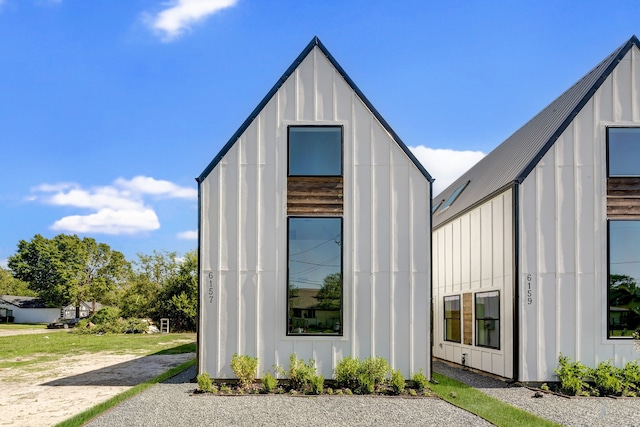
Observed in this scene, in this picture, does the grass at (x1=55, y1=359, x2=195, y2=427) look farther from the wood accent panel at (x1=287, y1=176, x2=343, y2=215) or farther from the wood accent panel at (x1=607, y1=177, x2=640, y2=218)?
the wood accent panel at (x1=607, y1=177, x2=640, y2=218)

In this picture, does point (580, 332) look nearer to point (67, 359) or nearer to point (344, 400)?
point (344, 400)

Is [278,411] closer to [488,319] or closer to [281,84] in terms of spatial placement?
[488,319]

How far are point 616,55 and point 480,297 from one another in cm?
673

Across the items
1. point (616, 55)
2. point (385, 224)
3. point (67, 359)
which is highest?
point (616, 55)

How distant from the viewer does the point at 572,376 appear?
11875 mm

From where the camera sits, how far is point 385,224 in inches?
496

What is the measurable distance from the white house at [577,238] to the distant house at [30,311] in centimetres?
6202

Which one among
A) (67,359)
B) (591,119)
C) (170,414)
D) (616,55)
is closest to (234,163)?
(170,414)

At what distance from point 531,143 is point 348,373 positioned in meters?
7.68

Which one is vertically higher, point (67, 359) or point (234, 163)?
point (234, 163)

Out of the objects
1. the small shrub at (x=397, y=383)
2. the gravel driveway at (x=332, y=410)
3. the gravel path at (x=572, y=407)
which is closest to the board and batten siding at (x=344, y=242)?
the small shrub at (x=397, y=383)

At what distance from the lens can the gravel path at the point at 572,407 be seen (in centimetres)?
910

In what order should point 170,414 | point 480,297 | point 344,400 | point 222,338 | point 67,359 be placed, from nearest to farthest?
point 170,414, point 344,400, point 222,338, point 480,297, point 67,359

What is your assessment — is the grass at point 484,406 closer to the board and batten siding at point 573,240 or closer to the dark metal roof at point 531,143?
→ the board and batten siding at point 573,240
